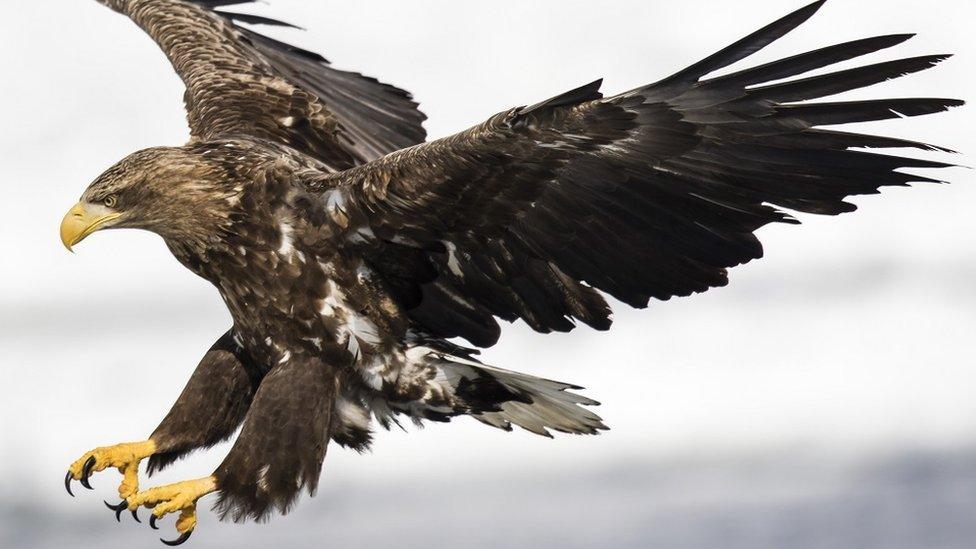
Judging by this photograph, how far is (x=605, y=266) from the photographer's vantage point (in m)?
6.14

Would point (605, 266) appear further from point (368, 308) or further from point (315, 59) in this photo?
point (315, 59)

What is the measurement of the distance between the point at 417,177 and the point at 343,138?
6.71 feet

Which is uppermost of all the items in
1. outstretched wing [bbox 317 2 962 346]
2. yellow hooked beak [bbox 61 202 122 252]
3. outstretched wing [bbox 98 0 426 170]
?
outstretched wing [bbox 98 0 426 170]

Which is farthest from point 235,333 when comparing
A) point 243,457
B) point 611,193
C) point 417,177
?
point 611,193

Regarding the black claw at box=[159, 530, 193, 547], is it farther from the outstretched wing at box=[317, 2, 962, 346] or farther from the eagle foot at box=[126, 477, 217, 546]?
the outstretched wing at box=[317, 2, 962, 346]

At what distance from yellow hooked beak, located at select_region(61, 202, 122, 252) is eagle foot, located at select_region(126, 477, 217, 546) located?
93cm

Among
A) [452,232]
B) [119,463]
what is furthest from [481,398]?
[119,463]

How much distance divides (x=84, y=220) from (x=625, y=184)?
2002mm

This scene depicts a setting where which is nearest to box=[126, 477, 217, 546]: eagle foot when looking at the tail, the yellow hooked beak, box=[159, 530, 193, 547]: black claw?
box=[159, 530, 193, 547]: black claw

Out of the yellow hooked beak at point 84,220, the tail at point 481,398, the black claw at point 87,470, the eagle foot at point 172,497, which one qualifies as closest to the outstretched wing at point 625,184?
the tail at point 481,398

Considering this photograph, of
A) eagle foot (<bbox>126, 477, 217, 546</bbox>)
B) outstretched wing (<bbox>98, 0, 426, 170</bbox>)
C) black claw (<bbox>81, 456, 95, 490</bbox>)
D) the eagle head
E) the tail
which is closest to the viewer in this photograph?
eagle foot (<bbox>126, 477, 217, 546</bbox>)

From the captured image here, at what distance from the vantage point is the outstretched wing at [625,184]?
5.62m

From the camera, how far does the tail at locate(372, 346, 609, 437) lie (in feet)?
22.1

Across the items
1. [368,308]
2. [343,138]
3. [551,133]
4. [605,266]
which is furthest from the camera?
[343,138]
